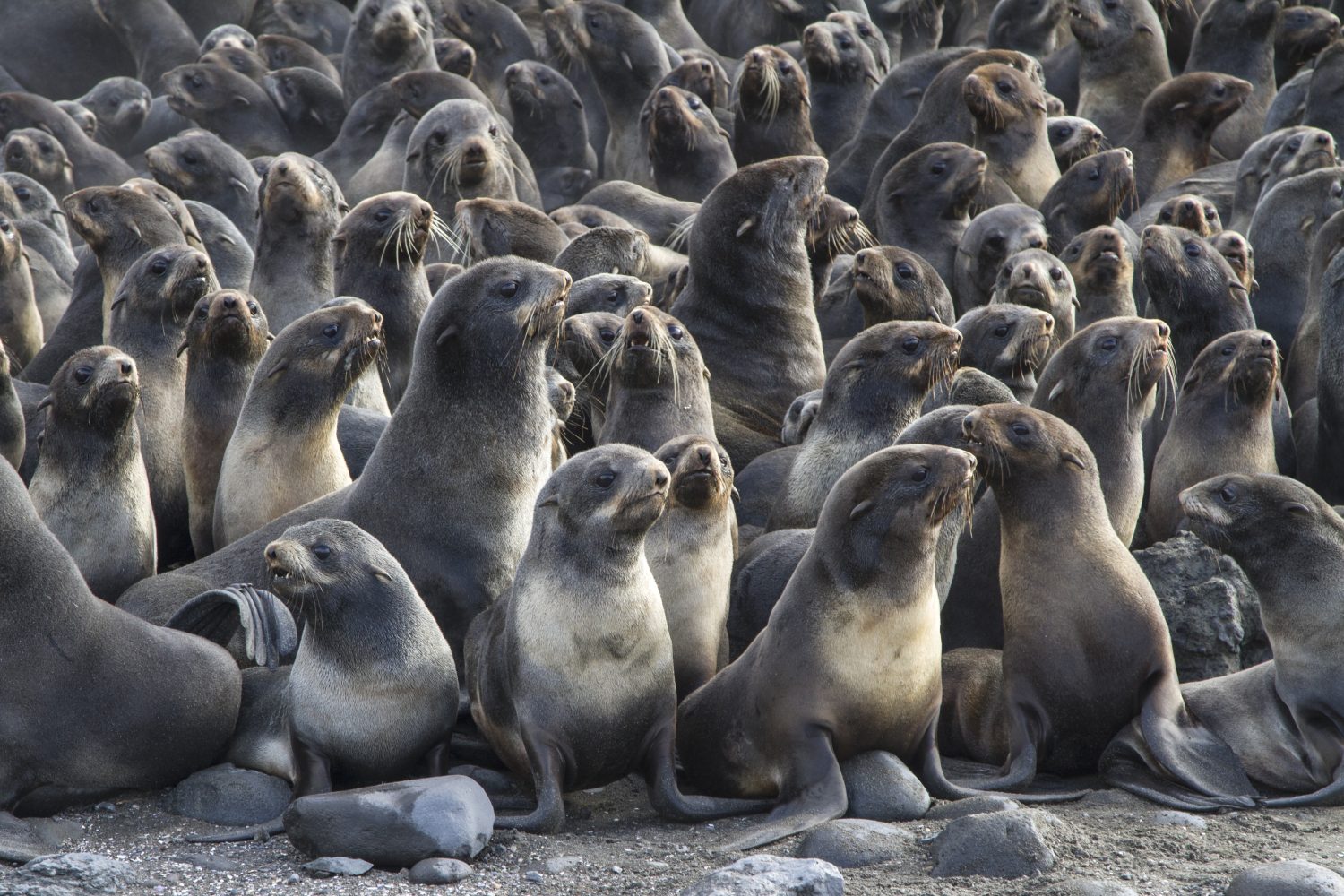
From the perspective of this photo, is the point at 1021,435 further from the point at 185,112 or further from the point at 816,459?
the point at 185,112

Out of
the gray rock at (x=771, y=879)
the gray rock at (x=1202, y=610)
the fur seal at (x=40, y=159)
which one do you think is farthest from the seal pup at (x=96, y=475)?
the fur seal at (x=40, y=159)

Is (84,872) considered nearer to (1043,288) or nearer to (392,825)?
(392,825)

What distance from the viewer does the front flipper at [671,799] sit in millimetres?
5535

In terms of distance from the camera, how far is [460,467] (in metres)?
6.66

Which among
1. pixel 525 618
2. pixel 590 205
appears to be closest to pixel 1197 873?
pixel 525 618

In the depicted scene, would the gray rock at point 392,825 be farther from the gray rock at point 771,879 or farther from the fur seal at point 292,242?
the fur seal at point 292,242

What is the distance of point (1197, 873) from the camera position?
16.0ft

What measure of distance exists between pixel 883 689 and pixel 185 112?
36.5 ft

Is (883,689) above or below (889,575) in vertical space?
below

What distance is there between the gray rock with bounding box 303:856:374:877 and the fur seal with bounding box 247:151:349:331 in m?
5.00

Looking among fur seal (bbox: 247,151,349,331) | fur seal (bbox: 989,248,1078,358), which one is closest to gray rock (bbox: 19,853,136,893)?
fur seal (bbox: 247,151,349,331)

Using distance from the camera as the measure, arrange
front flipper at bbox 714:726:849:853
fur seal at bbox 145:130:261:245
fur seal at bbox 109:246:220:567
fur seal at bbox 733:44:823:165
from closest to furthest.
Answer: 1. front flipper at bbox 714:726:849:853
2. fur seal at bbox 109:246:220:567
3. fur seal at bbox 145:130:261:245
4. fur seal at bbox 733:44:823:165

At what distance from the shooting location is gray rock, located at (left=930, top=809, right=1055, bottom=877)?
4781mm

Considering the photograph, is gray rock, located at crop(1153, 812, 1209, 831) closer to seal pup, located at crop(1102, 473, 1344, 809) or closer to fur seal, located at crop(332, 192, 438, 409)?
seal pup, located at crop(1102, 473, 1344, 809)
